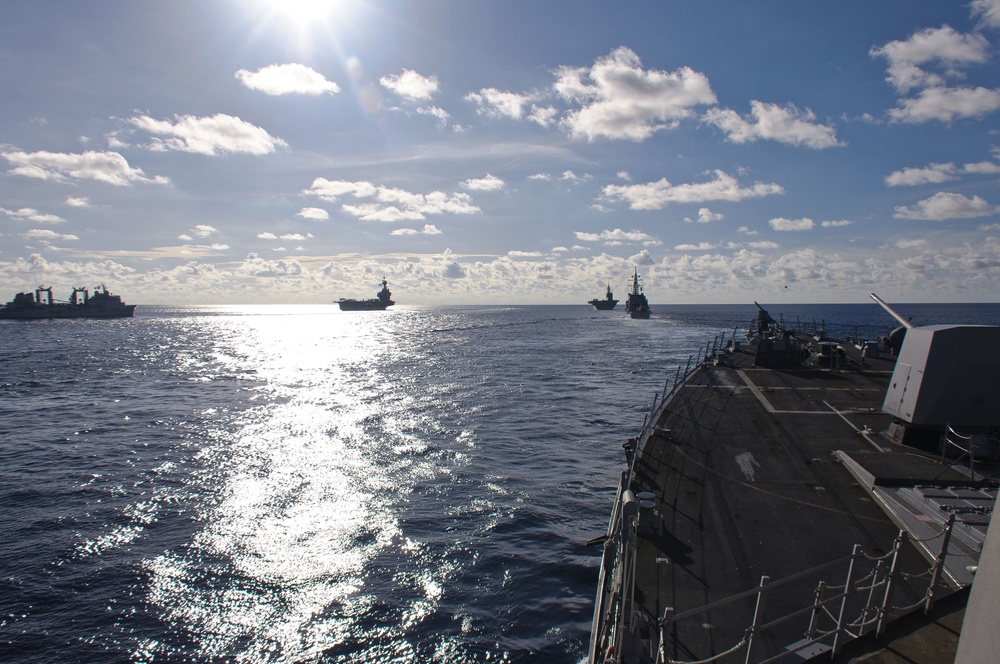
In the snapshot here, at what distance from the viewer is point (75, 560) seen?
1673 centimetres

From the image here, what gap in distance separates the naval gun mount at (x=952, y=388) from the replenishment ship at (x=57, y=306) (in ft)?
707

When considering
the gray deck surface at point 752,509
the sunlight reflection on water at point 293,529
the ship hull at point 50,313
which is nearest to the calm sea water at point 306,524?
the sunlight reflection on water at point 293,529

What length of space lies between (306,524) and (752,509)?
15011 millimetres

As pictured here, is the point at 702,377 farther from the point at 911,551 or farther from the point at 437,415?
the point at 911,551

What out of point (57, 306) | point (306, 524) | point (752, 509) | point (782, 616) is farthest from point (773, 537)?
point (57, 306)

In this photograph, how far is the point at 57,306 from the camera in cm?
16912

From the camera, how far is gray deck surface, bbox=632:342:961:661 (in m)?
9.36

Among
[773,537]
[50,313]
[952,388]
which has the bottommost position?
[50,313]

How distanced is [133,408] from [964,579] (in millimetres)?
48570

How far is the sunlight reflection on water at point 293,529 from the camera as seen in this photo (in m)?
13.7

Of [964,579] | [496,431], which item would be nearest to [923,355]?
[964,579]

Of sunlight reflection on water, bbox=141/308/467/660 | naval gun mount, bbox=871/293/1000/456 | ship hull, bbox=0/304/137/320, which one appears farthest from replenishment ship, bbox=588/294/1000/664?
ship hull, bbox=0/304/137/320

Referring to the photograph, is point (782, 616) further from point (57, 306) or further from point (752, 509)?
point (57, 306)

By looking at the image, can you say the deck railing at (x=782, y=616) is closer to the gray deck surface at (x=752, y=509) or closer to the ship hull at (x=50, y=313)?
the gray deck surface at (x=752, y=509)
